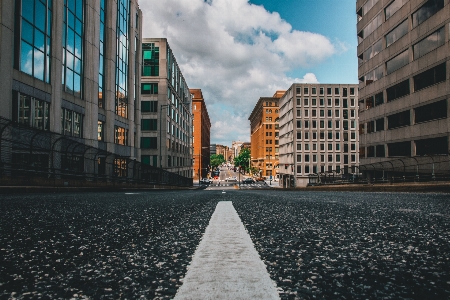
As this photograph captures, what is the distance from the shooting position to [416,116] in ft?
110

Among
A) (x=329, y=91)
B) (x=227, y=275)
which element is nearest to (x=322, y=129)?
(x=329, y=91)

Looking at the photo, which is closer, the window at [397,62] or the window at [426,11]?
the window at [426,11]

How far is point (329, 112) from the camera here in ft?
293

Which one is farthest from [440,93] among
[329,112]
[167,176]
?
[329,112]

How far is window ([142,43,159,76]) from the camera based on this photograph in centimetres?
5869

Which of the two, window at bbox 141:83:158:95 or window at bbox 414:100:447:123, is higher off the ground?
window at bbox 141:83:158:95

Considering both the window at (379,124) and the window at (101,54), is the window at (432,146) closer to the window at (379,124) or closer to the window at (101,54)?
the window at (379,124)

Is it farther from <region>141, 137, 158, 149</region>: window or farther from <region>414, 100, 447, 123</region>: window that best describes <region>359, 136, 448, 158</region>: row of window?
<region>141, 137, 158, 149</region>: window

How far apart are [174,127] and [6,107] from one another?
167ft

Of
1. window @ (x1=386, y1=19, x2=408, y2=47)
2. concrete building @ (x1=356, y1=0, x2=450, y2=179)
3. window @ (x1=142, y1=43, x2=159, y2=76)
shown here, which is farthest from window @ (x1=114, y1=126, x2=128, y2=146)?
window @ (x1=386, y1=19, x2=408, y2=47)

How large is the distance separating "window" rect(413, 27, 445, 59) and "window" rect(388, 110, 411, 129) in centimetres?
672

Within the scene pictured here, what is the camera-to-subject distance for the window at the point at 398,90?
116 ft

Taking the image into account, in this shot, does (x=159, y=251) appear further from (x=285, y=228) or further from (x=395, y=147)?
(x=395, y=147)

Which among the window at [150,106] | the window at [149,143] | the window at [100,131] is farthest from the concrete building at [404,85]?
the window at [150,106]
